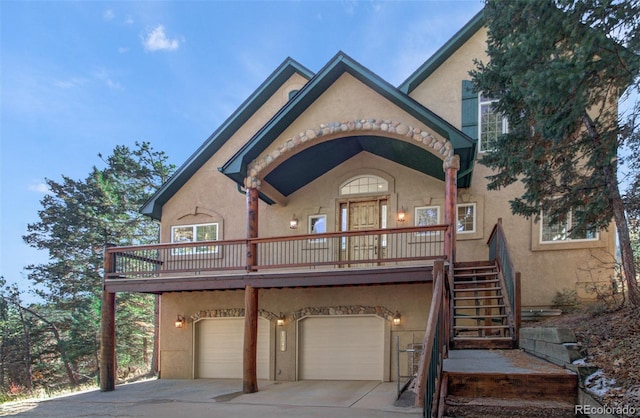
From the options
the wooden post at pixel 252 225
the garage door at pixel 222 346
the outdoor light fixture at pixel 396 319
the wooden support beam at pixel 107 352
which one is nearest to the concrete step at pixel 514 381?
the outdoor light fixture at pixel 396 319

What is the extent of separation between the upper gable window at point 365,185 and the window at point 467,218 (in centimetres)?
200

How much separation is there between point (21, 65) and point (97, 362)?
41.7 m

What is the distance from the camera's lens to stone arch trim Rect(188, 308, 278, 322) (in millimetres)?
12250

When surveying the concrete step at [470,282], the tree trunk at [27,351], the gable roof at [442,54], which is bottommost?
the tree trunk at [27,351]

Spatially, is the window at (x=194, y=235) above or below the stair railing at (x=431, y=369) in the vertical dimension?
above

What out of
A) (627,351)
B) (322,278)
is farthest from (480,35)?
Answer: (627,351)

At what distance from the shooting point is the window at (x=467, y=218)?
1104 centimetres

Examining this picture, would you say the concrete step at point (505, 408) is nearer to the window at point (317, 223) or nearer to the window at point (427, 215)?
the window at point (427, 215)

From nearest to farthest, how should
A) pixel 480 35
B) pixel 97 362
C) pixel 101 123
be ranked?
pixel 480 35 → pixel 97 362 → pixel 101 123

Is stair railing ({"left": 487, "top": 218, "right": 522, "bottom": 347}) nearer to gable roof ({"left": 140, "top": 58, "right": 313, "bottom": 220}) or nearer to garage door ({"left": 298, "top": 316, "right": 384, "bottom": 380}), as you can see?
garage door ({"left": 298, "top": 316, "right": 384, "bottom": 380})

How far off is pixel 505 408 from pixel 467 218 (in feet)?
24.1

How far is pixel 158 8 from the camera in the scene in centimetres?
4953

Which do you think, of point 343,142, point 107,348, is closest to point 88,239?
point 107,348

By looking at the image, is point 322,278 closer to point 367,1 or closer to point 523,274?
point 523,274
